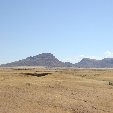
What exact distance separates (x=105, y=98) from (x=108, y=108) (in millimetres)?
4575

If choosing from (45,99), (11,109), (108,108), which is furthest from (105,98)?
(11,109)

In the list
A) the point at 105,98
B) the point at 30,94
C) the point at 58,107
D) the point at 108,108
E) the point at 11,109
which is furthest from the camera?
the point at 105,98

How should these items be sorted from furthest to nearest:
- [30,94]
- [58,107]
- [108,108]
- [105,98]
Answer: [105,98] < [30,94] < [108,108] < [58,107]

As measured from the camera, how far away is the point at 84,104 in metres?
27.0

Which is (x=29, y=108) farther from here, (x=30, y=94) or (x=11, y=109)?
(x=30, y=94)

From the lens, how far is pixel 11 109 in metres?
22.8

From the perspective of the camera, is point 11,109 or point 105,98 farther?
point 105,98

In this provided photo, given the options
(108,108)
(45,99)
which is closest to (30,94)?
(45,99)

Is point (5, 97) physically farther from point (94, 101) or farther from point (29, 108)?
point (94, 101)

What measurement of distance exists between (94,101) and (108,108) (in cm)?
252

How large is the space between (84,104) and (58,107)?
2971mm

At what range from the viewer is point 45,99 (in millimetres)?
27188

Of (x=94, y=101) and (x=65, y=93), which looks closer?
(x=94, y=101)

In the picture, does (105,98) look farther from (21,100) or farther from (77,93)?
(21,100)
